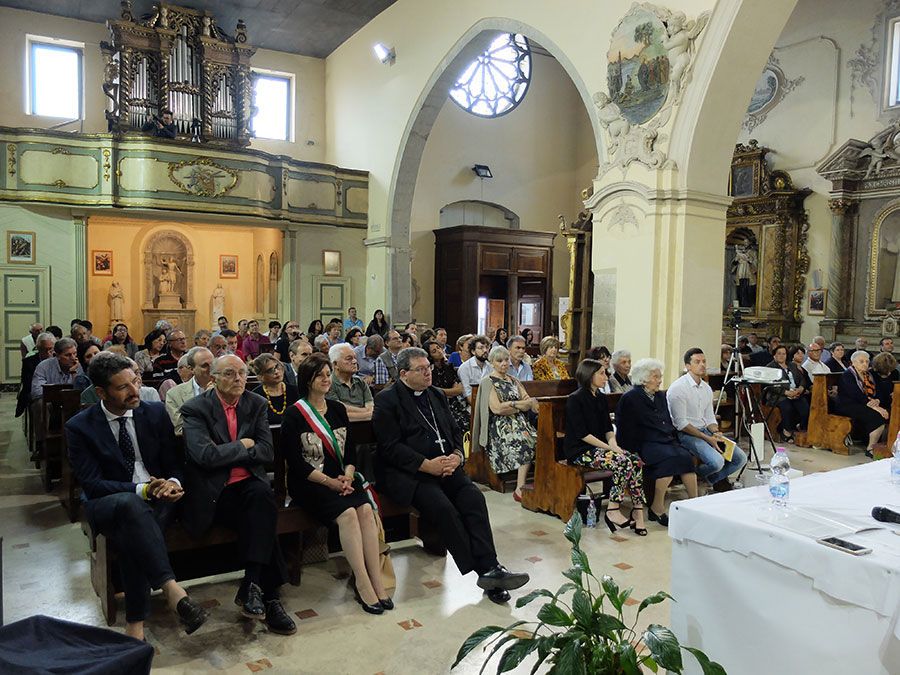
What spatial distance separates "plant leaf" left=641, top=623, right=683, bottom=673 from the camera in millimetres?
1781

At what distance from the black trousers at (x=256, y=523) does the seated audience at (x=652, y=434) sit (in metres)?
2.67

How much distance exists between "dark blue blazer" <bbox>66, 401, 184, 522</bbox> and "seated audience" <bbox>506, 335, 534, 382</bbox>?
2911 millimetres

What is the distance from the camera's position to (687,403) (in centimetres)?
536

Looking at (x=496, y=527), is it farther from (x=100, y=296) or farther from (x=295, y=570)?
(x=100, y=296)

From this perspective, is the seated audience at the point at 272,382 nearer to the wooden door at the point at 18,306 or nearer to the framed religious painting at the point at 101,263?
the wooden door at the point at 18,306

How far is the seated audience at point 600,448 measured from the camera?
4820 millimetres

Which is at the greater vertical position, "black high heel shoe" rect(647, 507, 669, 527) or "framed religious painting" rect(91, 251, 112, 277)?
"framed religious painting" rect(91, 251, 112, 277)

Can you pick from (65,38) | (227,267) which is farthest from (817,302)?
(65,38)

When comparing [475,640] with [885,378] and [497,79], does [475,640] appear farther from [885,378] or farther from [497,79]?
[497,79]

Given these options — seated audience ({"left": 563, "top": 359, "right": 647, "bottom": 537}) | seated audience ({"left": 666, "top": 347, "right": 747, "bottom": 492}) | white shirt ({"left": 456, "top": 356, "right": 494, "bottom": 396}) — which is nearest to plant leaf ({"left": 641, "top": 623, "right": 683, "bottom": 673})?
seated audience ({"left": 563, "top": 359, "right": 647, "bottom": 537})

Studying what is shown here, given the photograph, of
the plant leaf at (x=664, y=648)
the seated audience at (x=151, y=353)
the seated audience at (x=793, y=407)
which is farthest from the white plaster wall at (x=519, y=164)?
the plant leaf at (x=664, y=648)

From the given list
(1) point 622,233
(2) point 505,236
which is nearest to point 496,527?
(1) point 622,233

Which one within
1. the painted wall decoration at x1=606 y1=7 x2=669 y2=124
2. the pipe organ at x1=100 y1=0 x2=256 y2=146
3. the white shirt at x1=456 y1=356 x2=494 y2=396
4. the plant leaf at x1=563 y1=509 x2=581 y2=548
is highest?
the pipe organ at x1=100 y1=0 x2=256 y2=146

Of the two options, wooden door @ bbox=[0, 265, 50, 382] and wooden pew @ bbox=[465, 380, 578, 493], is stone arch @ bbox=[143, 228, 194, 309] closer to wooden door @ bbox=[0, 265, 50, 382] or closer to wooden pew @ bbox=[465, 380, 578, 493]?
wooden door @ bbox=[0, 265, 50, 382]
